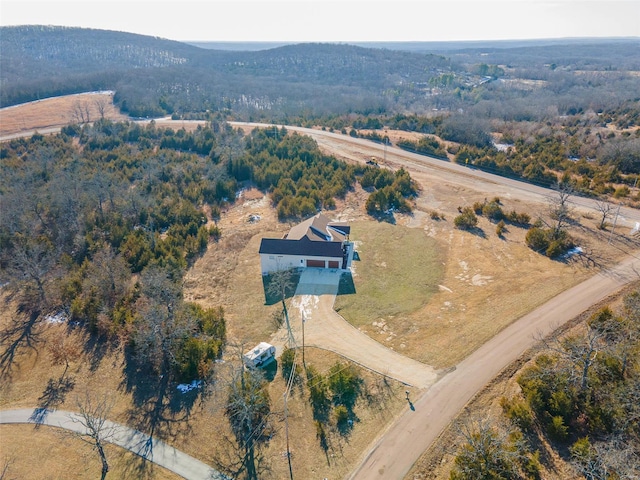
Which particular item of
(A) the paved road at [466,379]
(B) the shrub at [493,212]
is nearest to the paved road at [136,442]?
(A) the paved road at [466,379]

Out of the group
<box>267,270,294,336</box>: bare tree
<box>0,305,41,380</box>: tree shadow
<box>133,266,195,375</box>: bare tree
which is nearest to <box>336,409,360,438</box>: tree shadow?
<box>267,270,294,336</box>: bare tree

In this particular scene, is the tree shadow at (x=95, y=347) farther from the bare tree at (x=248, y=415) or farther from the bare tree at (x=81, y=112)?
the bare tree at (x=81, y=112)

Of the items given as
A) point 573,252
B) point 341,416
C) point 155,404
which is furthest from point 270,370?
point 573,252

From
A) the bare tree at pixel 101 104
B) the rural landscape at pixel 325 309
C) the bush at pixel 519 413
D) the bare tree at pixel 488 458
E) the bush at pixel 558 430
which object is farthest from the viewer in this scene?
the bare tree at pixel 101 104

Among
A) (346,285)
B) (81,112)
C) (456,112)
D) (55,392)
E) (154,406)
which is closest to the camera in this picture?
(154,406)

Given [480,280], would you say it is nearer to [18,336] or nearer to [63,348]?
[63,348]
